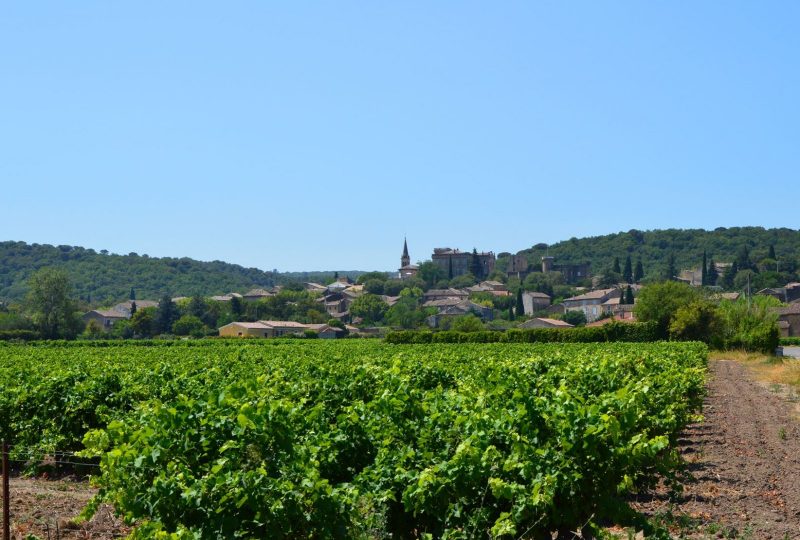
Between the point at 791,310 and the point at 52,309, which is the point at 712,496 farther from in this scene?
the point at 791,310

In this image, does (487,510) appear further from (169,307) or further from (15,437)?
(169,307)

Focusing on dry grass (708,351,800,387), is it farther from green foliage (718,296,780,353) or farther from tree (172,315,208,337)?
tree (172,315,208,337)

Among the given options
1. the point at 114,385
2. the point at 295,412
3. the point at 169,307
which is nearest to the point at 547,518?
the point at 295,412

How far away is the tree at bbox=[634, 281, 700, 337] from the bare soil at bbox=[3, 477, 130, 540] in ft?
207

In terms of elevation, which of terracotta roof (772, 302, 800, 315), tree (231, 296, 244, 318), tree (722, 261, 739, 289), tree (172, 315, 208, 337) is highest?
tree (722, 261, 739, 289)

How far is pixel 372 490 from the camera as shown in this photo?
7.59m

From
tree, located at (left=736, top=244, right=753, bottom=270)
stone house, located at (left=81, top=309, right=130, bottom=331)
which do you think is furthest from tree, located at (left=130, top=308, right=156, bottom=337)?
tree, located at (left=736, top=244, right=753, bottom=270)

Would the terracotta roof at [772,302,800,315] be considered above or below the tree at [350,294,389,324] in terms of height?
above

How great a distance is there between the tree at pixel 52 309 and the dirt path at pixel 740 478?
85719 millimetres

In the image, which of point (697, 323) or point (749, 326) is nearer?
point (749, 326)

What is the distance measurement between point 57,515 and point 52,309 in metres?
92.8

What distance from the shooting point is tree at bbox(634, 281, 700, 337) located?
70812 millimetres

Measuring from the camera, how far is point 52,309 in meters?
95.9

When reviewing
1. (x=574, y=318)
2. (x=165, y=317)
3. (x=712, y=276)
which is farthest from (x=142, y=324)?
(x=712, y=276)
